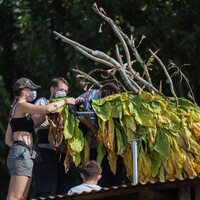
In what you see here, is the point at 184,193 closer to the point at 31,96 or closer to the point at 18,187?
the point at 18,187

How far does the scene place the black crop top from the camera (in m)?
10.5

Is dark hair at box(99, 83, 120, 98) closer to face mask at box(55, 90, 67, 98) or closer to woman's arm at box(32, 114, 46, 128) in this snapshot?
face mask at box(55, 90, 67, 98)

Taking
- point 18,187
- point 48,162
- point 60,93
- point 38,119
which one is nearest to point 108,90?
point 60,93

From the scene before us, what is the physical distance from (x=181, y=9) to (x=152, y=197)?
9.82m

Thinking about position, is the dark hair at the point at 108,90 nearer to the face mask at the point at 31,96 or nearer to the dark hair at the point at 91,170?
the face mask at the point at 31,96

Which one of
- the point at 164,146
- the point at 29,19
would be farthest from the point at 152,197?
the point at 29,19

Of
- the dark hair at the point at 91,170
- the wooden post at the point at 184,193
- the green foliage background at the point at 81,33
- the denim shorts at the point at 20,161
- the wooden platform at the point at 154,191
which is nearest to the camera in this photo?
the wooden platform at the point at 154,191

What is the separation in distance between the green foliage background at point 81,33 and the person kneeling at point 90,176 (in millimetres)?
8157

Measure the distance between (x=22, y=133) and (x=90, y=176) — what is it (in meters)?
0.92

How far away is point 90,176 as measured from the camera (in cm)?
995

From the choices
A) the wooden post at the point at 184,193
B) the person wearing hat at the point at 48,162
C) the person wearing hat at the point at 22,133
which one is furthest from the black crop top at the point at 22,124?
the wooden post at the point at 184,193

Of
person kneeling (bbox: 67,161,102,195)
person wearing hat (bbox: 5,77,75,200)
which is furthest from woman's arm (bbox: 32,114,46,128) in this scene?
person kneeling (bbox: 67,161,102,195)

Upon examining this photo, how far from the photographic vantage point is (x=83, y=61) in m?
18.9

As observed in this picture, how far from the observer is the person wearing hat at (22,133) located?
34.0ft
